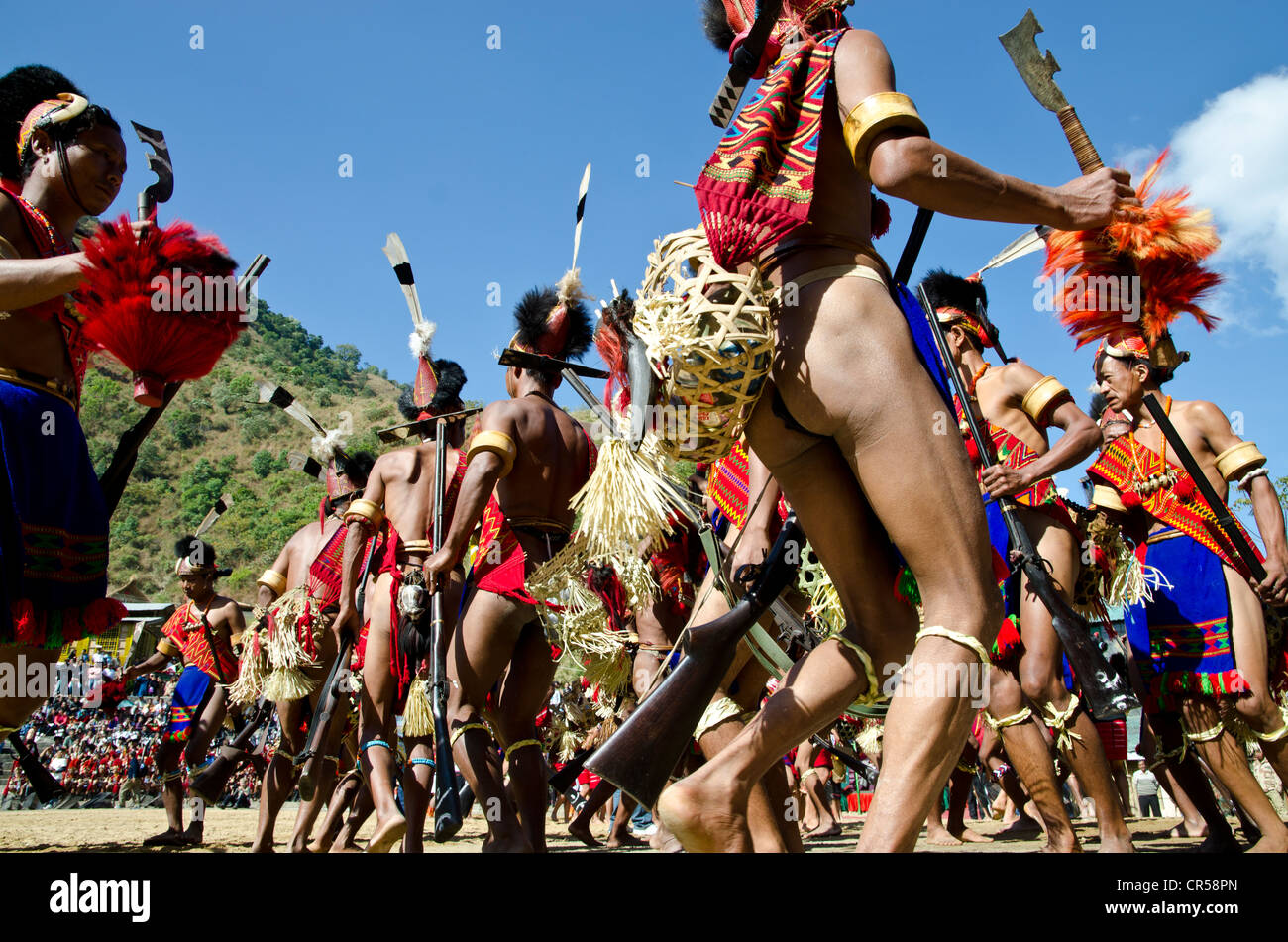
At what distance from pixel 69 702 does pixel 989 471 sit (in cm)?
2126

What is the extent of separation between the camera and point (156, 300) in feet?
9.85

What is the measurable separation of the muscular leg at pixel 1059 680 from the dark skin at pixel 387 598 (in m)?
2.81

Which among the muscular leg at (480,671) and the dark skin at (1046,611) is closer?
the dark skin at (1046,611)

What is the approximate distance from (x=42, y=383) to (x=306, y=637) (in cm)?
424

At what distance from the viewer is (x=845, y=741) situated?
8.95 metres

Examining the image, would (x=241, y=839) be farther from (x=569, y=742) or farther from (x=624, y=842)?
(x=569, y=742)

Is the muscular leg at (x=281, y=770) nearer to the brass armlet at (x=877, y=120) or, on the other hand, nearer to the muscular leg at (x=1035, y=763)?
the muscular leg at (x=1035, y=763)

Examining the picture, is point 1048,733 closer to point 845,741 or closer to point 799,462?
point 799,462

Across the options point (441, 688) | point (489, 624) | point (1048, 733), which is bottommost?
point (1048, 733)

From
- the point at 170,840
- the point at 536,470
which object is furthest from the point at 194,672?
the point at 536,470

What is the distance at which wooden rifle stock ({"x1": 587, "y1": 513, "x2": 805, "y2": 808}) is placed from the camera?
7.63ft

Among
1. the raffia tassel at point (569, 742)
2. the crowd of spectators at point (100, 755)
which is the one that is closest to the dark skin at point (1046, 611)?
the raffia tassel at point (569, 742)

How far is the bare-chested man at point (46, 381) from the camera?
8.84 feet
